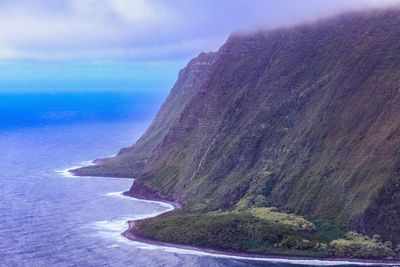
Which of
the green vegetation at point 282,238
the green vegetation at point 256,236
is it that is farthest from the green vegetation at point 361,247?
the green vegetation at point 256,236

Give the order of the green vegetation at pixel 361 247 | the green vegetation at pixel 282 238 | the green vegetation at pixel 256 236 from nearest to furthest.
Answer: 1. the green vegetation at pixel 361 247
2. the green vegetation at pixel 282 238
3. the green vegetation at pixel 256 236

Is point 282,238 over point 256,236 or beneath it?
beneath

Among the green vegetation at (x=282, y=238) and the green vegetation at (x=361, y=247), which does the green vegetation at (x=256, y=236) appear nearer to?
the green vegetation at (x=282, y=238)

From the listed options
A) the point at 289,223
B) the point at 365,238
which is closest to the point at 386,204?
the point at 365,238

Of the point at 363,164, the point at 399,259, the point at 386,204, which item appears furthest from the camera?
the point at 363,164

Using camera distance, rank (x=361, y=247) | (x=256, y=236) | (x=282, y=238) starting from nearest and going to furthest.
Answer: (x=361, y=247) < (x=282, y=238) < (x=256, y=236)

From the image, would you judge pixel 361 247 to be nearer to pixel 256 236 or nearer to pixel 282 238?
pixel 282 238

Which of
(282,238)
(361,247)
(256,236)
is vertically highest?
(256,236)

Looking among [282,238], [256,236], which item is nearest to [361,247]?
[282,238]

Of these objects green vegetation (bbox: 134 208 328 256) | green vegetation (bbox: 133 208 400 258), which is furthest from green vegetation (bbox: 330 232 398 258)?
green vegetation (bbox: 134 208 328 256)

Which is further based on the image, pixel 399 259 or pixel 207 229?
pixel 207 229

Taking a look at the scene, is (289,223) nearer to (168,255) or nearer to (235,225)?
(235,225)
